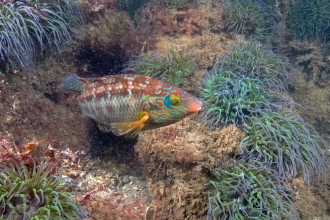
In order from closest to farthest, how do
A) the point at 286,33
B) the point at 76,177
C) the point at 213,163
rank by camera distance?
1. the point at 76,177
2. the point at 213,163
3. the point at 286,33

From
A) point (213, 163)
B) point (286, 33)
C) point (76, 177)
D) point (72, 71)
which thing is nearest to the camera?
point (76, 177)

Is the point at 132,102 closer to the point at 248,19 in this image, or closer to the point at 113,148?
the point at 113,148

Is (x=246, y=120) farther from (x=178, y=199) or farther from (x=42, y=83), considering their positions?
(x=42, y=83)

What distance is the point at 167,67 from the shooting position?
5473 millimetres

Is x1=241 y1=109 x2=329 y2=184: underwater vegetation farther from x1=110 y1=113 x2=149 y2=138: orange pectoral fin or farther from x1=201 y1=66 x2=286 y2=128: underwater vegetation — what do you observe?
x1=110 y1=113 x2=149 y2=138: orange pectoral fin

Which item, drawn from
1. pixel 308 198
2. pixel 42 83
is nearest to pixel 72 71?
pixel 42 83

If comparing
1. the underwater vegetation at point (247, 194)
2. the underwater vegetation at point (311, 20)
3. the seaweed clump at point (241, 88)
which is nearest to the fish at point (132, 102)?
the underwater vegetation at point (247, 194)

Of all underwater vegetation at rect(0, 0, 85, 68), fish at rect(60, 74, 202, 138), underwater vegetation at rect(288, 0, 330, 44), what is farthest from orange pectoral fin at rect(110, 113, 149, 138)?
underwater vegetation at rect(288, 0, 330, 44)

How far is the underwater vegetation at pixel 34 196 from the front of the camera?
292cm

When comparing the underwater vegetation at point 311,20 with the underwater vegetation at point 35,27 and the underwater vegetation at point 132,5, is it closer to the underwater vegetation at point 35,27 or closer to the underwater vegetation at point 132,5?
the underwater vegetation at point 132,5

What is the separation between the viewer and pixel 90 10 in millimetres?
5965

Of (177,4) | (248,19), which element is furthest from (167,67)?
(248,19)

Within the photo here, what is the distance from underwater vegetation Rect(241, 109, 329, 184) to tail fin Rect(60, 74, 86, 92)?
287cm

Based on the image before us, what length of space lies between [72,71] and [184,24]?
329 centimetres
